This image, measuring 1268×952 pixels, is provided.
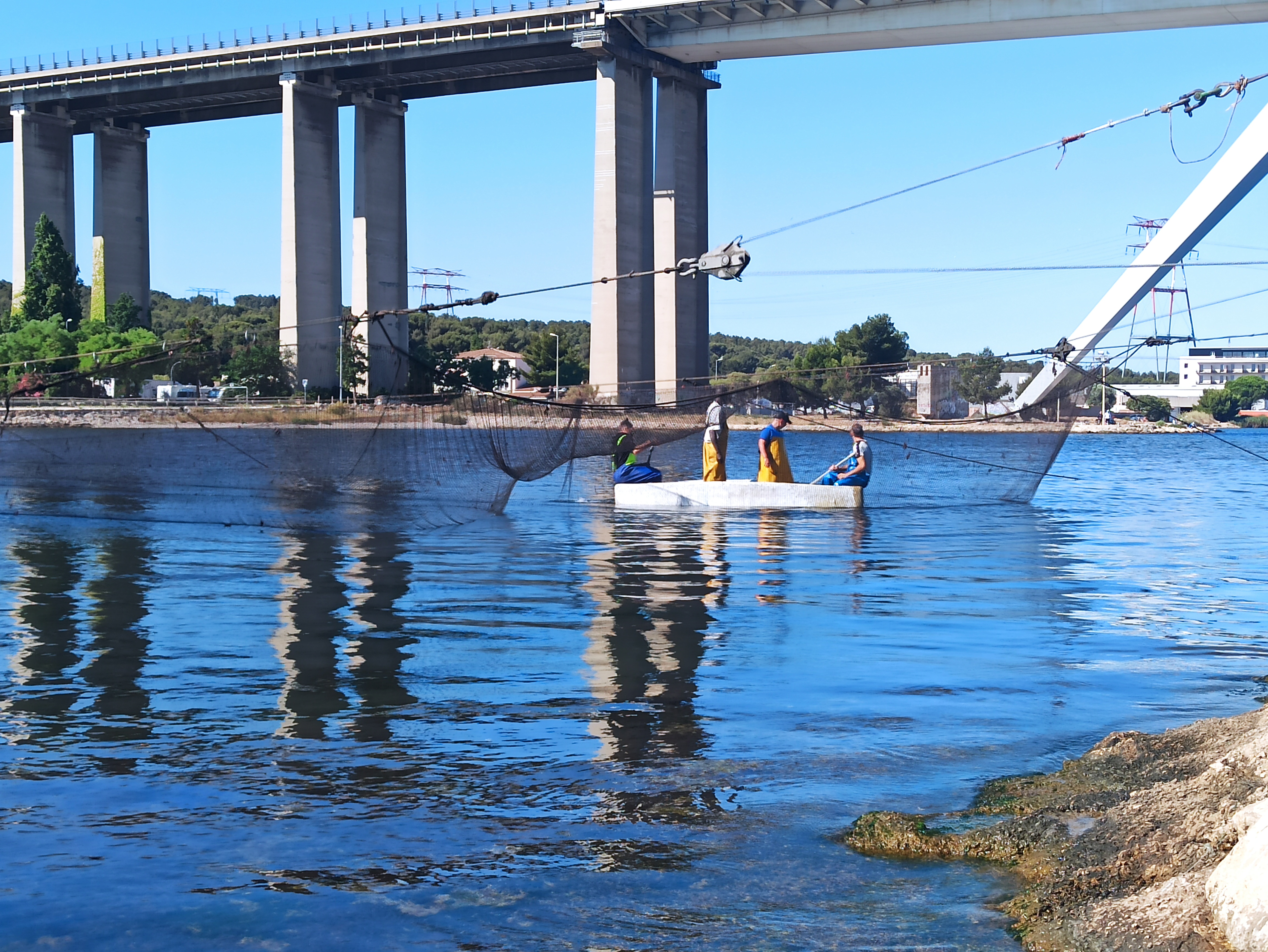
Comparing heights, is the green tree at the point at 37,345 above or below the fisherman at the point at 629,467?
above

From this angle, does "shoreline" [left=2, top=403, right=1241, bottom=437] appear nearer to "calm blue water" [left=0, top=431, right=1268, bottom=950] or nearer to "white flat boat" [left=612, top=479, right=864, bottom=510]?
"white flat boat" [left=612, top=479, right=864, bottom=510]

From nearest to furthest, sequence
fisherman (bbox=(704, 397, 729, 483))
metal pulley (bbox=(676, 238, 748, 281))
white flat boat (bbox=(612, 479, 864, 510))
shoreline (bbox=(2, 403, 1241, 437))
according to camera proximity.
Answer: metal pulley (bbox=(676, 238, 748, 281))
fisherman (bbox=(704, 397, 729, 483))
white flat boat (bbox=(612, 479, 864, 510))
shoreline (bbox=(2, 403, 1241, 437))

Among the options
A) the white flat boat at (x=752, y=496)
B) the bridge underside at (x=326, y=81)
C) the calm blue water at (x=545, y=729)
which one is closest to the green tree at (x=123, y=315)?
the bridge underside at (x=326, y=81)

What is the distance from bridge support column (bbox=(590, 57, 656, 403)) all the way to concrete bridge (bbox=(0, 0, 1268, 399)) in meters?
0.13

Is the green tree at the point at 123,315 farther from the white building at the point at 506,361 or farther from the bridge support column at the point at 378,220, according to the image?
the white building at the point at 506,361

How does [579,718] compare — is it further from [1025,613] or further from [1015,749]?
[1025,613]

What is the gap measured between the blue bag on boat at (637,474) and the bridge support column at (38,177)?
7863 cm

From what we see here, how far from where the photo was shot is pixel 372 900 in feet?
17.9

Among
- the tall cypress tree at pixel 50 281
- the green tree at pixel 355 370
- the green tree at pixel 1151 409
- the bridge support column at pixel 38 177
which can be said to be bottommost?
the green tree at pixel 1151 409

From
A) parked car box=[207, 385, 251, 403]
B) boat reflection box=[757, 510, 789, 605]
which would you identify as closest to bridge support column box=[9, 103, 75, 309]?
parked car box=[207, 385, 251, 403]

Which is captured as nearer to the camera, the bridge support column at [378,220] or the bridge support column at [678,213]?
the bridge support column at [678,213]

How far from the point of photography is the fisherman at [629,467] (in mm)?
28016

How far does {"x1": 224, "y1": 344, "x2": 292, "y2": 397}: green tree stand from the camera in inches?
3600

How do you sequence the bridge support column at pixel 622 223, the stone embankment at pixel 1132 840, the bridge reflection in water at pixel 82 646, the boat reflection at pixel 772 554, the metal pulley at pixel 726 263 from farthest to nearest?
the bridge support column at pixel 622 223
the metal pulley at pixel 726 263
the boat reflection at pixel 772 554
the bridge reflection in water at pixel 82 646
the stone embankment at pixel 1132 840
